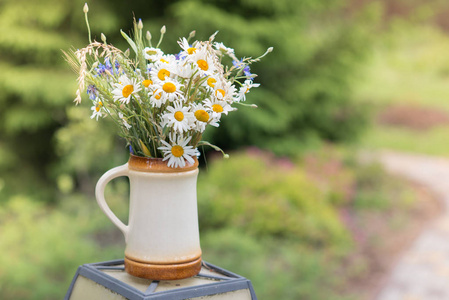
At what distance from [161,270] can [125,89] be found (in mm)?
414

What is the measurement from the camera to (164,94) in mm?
1103

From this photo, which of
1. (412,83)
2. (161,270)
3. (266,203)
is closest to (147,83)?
(161,270)

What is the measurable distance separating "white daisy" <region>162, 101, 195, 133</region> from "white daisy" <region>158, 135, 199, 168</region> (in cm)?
4

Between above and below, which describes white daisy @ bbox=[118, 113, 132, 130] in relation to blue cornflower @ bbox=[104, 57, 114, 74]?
below

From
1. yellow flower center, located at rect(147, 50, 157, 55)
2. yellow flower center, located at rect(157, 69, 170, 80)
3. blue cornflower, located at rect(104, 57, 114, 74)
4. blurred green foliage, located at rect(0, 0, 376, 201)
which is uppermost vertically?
blurred green foliage, located at rect(0, 0, 376, 201)

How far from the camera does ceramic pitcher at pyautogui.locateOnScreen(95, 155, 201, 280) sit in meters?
1.18

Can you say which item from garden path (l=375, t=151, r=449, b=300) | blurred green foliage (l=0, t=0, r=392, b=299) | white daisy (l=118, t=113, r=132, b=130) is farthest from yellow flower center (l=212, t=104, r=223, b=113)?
garden path (l=375, t=151, r=449, b=300)

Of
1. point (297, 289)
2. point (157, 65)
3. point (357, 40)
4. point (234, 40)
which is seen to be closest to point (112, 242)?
point (297, 289)

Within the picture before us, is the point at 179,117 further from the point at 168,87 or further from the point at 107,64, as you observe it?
the point at 107,64

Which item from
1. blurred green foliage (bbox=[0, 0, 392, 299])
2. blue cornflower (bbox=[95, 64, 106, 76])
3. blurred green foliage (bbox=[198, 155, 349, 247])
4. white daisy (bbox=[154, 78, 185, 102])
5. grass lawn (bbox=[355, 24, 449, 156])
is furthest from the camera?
grass lawn (bbox=[355, 24, 449, 156])

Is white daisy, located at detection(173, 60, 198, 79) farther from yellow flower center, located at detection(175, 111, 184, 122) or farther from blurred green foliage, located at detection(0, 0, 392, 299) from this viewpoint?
blurred green foliage, located at detection(0, 0, 392, 299)

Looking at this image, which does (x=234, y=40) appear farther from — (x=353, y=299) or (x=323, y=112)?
(x=353, y=299)

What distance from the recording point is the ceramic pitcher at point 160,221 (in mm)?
1182

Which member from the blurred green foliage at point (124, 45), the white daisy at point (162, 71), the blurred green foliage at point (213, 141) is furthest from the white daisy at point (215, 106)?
the blurred green foliage at point (124, 45)
